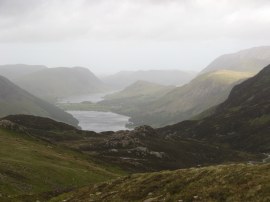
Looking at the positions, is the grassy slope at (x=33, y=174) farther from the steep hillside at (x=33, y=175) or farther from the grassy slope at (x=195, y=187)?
the grassy slope at (x=195, y=187)

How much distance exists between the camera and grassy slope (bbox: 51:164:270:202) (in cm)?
2716

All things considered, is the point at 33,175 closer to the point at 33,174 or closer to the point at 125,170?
the point at 33,174

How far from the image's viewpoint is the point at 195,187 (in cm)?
3203

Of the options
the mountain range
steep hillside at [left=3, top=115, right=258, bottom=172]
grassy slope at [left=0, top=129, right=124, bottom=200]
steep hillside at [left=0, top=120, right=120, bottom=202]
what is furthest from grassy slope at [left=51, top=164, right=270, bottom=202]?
steep hillside at [left=3, top=115, right=258, bottom=172]

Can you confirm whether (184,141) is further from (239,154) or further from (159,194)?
(159,194)

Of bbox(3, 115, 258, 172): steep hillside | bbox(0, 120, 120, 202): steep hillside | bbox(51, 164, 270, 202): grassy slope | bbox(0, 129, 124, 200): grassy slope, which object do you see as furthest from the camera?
bbox(3, 115, 258, 172): steep hillside

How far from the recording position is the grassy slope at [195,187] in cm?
2716

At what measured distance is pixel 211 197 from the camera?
2780 cm

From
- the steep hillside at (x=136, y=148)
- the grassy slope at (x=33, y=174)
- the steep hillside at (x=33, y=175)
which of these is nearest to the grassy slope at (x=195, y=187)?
the steep hillside at (x=33, y=175)

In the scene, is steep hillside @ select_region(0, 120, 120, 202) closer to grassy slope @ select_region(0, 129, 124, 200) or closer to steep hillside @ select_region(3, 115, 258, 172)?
grassy slope @ select_region(0, 129, 124, 200)

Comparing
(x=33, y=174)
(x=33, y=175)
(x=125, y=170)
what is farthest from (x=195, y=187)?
(x=125, y=170)

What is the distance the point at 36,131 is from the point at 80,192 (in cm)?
12220

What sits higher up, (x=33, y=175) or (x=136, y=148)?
(x=33, y=175)

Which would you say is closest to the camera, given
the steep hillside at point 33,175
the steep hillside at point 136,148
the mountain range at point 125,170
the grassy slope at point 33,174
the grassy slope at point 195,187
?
the grassy slope at point 195,187
